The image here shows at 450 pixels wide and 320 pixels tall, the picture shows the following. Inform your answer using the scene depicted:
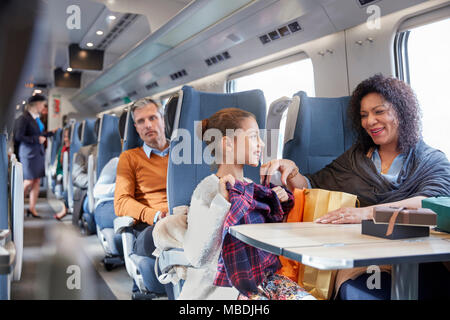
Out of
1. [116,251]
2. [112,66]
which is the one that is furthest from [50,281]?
[112,66]

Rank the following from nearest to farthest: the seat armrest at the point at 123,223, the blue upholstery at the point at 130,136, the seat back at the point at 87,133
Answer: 1. the seat armrest at the point at 123,223
2. the blue upholstery at the point at 130,136
3. the seat back at the point at 87,133

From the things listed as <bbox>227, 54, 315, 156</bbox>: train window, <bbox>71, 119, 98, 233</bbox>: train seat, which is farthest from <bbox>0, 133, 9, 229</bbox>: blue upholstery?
<bbox>71, 119, 98, 233</bbox>: train seat

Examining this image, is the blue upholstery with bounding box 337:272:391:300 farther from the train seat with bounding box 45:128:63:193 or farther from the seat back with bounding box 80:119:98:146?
the train seat with bounding box 45:128:63:193

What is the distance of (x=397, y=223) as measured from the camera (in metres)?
1.03

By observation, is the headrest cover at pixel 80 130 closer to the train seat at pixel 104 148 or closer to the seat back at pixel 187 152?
the train seat at pixel 104 148

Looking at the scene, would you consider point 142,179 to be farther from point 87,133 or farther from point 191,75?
point 191,75

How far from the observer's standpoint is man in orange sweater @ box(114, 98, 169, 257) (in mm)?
2492

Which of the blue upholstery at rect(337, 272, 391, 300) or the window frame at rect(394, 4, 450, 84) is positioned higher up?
the window frame at rect(394, 4, 450, 84)

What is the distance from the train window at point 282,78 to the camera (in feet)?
12.6

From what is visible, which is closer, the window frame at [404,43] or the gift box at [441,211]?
the gift box at [441,211]

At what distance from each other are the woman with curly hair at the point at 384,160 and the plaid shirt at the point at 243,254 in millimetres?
270

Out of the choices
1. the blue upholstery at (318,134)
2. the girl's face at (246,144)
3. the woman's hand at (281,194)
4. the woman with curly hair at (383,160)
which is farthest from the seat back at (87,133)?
the woman's hand at (281,194)

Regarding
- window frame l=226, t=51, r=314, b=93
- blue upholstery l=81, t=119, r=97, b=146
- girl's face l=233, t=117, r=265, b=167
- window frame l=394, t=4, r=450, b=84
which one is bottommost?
girl's face l=233, t=117, r=265, b=167
